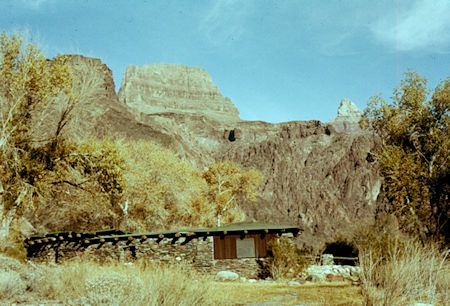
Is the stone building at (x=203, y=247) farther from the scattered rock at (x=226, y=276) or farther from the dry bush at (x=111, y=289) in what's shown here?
the dry bush at (x=111, y=289)

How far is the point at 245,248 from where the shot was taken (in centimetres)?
2489

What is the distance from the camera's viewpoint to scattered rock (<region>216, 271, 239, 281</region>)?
2302 cm

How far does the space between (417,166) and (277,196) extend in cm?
13541

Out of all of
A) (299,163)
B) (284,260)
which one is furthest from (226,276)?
(299,163)

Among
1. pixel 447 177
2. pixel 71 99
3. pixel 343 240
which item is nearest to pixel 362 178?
pixel 343 240

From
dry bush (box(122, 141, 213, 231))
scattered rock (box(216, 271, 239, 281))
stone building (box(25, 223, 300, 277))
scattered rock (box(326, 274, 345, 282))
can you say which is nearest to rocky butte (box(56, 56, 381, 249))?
dry bush (box(122, 141, 213, 231))

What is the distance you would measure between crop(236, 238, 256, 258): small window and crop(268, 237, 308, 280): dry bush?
1261mm

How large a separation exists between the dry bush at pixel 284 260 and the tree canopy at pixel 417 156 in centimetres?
708

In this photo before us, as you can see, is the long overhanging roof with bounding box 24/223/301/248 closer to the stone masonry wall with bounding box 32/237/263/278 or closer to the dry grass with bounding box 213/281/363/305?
the stone masonry wall with bounding box 32/237/263/278

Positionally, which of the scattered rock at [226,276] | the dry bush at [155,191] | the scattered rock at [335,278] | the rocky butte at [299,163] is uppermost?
the rocky butte at [299,163]

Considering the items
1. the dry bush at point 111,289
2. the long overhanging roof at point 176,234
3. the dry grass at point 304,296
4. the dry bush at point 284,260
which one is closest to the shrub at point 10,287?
the dry bush at point 111,289

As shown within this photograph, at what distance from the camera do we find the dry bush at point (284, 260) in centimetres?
2277

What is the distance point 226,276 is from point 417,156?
15629mm

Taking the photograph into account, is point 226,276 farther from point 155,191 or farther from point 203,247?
point 155,191
